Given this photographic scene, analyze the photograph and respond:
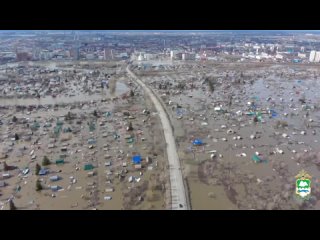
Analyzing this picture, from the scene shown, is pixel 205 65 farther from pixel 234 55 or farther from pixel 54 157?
pixel 54 157

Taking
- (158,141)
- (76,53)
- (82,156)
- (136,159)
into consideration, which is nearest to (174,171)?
(136,159)

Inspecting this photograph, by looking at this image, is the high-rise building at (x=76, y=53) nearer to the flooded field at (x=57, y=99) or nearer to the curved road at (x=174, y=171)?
the flooded field at (x=57, y=99)

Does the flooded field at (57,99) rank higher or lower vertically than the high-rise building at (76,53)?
lower

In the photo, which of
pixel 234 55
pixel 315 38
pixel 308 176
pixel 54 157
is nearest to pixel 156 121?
pixel 54 157

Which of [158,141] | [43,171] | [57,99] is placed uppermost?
[57,99]

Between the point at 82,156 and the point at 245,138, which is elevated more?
the point at 245,138

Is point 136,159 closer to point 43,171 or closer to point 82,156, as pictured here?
point 82,156

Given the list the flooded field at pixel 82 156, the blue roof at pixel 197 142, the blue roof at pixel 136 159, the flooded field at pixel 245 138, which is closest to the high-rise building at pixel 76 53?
the flooded field at pixel 245 138

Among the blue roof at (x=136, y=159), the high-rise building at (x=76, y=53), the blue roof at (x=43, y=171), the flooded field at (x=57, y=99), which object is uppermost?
the high-rise building at (x=76, y=53)

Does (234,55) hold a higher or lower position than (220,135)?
higher
